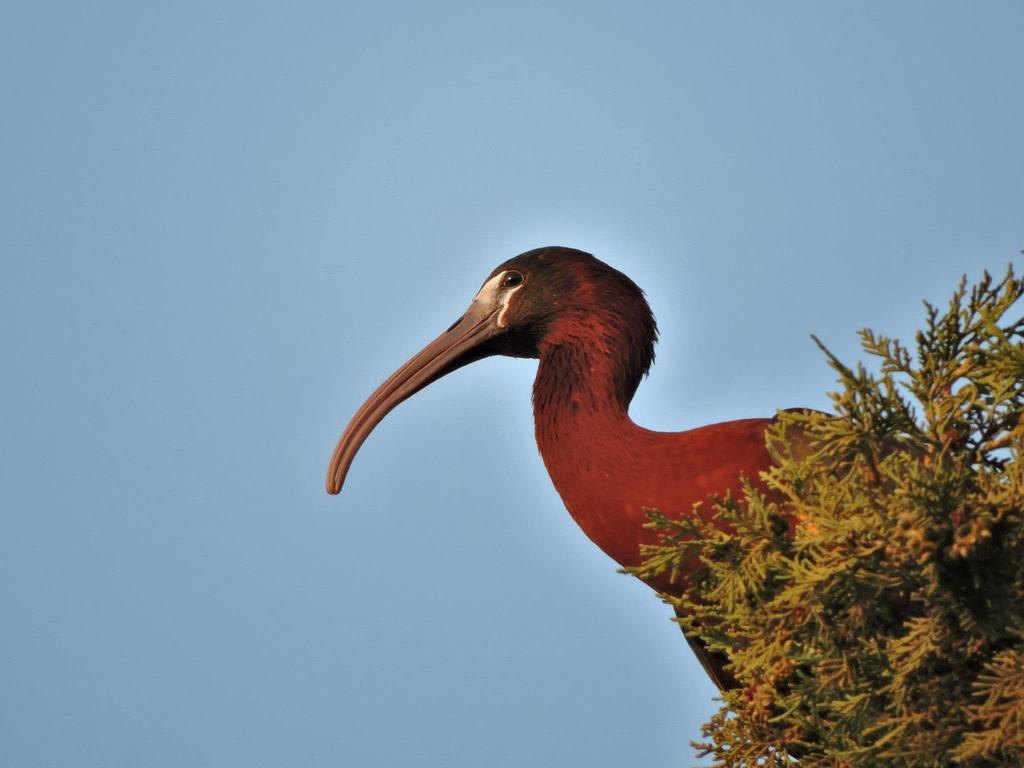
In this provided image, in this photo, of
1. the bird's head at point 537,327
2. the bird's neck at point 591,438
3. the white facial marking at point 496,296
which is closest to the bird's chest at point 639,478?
the bird's neck at point 591,438

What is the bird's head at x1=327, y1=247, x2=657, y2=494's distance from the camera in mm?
5719

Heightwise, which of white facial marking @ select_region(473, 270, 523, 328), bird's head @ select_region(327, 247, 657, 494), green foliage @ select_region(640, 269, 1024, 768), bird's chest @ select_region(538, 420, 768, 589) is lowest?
green foliage @ select_region(640, 269, 1024, 768)

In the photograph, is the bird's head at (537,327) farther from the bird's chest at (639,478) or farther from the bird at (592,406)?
the bird's chest at (639,478)

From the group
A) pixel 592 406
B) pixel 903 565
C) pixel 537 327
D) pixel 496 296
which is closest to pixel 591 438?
pixel 592 406

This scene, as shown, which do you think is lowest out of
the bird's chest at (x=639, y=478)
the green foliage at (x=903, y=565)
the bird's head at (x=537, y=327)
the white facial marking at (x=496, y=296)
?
the green foliage at (x=903, y=565)

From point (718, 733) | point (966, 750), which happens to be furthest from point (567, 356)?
point (966, 750)

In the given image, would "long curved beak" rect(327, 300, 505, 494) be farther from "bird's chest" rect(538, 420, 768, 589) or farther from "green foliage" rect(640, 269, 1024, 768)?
"green foliage" rect(640, 269, 1024, 768)

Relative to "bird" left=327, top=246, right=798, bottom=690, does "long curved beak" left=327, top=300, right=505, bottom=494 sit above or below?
above

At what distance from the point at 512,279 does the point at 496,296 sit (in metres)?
0.12

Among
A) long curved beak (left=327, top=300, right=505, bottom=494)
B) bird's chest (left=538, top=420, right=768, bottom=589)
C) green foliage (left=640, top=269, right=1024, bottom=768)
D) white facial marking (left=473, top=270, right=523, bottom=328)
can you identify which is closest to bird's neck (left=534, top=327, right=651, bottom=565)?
bird's chest (left=538, top=420, right=768, bottom=589)

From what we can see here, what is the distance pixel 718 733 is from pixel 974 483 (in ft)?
4.06

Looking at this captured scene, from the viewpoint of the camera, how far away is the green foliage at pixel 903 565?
295cm

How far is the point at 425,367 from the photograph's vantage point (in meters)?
6.27

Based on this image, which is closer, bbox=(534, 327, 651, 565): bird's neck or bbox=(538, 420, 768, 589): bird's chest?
bbox=(538, 420, 768, 589): bird's chest
